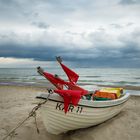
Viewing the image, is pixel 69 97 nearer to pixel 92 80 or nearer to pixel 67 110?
pixel 67 110

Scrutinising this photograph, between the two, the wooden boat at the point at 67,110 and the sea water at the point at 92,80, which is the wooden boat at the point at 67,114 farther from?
the sea water at the point at 92,80

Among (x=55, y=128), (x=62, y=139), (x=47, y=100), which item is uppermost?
(x=47, y=100)

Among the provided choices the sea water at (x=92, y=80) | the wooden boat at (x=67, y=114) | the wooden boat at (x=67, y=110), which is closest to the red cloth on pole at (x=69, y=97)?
the wooden boat at (x=67, y=110)

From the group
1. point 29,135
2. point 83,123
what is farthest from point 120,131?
point 29,135

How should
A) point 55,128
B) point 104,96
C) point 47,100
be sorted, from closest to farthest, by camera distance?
point 47,100
point 55,128
point 104,96

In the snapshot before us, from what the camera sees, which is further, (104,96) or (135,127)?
(104,96)

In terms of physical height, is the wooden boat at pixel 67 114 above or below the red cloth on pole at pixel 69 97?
below

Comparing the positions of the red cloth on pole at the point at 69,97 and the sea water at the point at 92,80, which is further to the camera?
the sea water at the point at 92,80

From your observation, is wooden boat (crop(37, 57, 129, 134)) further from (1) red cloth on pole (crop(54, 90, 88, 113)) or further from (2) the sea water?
(2) the sea water

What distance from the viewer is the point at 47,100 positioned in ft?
17.0

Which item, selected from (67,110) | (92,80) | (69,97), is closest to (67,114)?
(67,110)

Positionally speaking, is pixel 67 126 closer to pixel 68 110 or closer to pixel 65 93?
pixel 68 110

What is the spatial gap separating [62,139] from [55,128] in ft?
2.43

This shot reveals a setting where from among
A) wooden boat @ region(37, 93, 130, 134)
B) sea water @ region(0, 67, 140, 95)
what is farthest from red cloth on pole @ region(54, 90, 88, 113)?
sea water @ region(0, 67, 140, 95)
